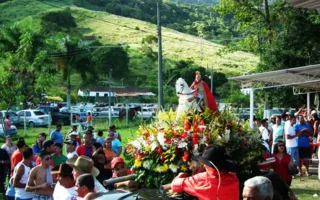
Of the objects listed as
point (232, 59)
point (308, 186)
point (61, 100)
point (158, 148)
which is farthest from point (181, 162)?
point (232, 59)

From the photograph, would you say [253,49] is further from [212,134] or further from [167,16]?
[167,16]

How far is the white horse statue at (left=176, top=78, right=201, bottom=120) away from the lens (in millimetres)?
7909

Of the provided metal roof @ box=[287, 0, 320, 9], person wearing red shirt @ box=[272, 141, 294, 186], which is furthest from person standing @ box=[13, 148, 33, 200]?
metal roof @ box=[287, 0, 320, 9]

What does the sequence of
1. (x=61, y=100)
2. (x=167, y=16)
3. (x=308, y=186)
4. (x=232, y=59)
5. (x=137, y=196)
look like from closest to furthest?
(x=137, y=196), (x=308, y=186), (x=61, y=100), (x=232, y=59), (x=167, y=16)

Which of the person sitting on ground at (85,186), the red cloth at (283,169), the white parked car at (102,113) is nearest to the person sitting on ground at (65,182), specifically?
the person sitting on ground at (85,186)

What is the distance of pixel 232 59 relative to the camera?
116438 millimetres

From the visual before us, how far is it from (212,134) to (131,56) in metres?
90.9

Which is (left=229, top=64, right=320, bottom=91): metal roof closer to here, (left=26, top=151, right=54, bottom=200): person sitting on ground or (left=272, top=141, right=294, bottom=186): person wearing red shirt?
(left=272, top=141, right=294, bottom=186): person wearing red shirt

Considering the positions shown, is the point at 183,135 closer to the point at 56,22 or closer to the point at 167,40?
the point at 56,22

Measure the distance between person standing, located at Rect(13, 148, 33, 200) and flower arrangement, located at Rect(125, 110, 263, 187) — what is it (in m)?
2.45

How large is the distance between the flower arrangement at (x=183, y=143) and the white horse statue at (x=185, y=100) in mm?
174

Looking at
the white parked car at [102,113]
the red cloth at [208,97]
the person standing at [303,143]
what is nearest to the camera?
the red cloth at [208,97]

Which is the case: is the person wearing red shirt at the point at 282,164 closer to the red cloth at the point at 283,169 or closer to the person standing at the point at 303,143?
the red cloth at the point at 283,169

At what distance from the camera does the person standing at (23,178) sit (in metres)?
9.43
